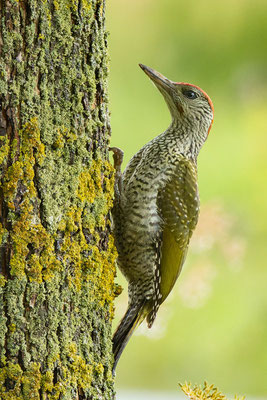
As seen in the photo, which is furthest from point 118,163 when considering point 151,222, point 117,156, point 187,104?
point 187,104

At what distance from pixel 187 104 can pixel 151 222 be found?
2.16 ft

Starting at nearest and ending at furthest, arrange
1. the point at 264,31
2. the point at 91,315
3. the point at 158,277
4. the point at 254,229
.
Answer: the point at 91,315 → the point at 158,277 → the point at 254,229 → the point at 264,31

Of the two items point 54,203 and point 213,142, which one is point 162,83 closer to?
point 54,203

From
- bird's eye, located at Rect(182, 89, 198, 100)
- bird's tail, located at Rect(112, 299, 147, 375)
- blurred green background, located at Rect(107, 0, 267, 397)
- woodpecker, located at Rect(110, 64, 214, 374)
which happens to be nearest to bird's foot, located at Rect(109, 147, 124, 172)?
woodpecker, located at Rect(110, 64, 214, 374)

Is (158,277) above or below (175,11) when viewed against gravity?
below

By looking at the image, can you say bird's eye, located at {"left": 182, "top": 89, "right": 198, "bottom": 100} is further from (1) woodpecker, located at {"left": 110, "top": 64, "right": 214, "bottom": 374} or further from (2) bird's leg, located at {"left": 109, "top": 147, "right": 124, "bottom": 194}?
(2) bird's leg, located at {"left": 109, "top": 147, "right": 124, "bottom": 194}

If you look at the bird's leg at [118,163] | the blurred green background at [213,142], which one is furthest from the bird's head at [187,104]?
the blurred green background at [213,142]

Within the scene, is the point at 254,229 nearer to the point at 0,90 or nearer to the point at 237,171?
the point at 237,171

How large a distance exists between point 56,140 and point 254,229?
3.77m

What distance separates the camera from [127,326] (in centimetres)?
236

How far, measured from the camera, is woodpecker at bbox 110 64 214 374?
7.91 feet

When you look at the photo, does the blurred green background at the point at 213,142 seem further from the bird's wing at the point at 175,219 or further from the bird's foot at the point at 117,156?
the bird's foot at the point at 117,156

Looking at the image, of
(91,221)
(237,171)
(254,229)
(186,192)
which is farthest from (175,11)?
(91,221)

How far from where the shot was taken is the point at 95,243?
78.3 inches
